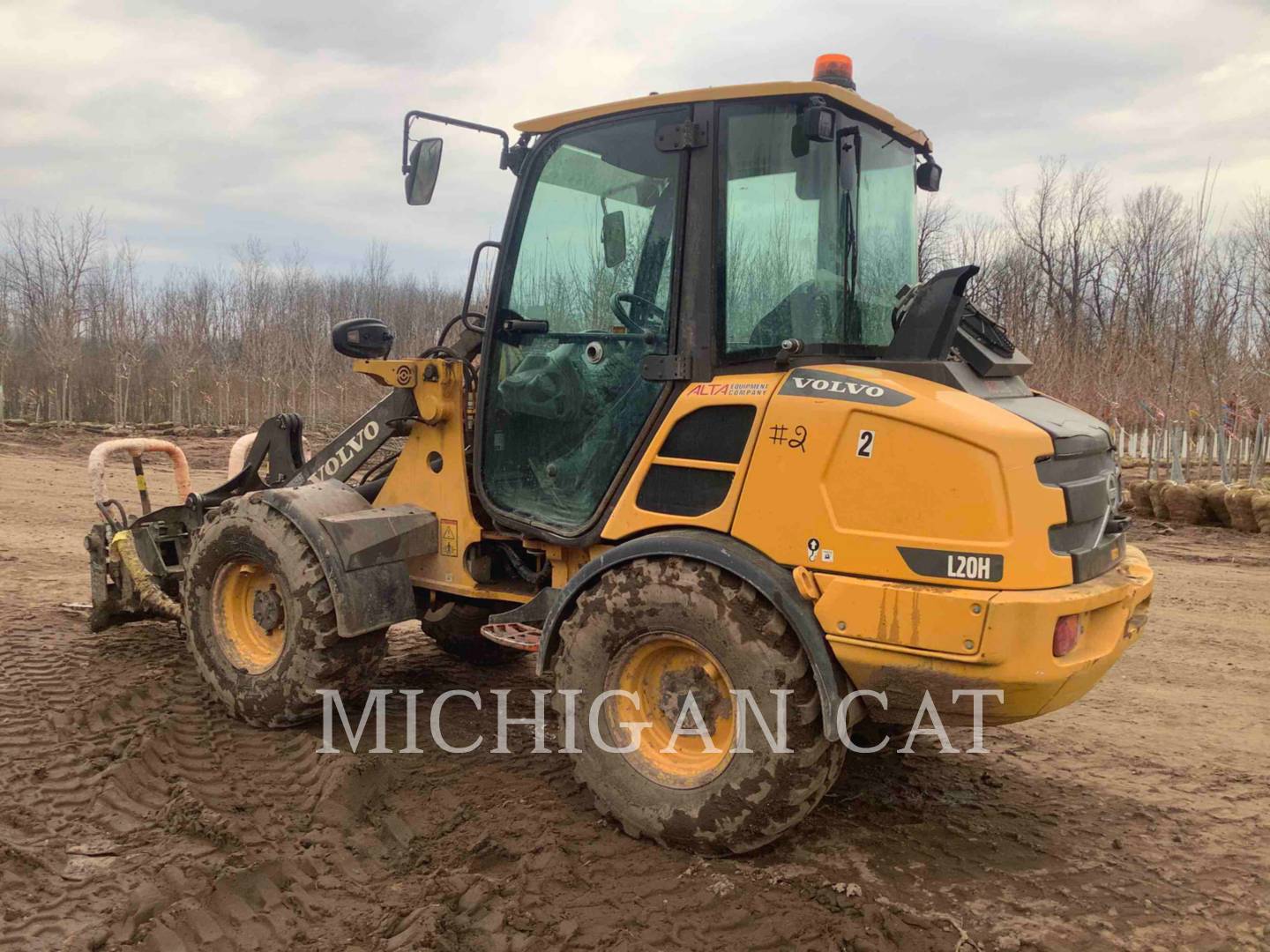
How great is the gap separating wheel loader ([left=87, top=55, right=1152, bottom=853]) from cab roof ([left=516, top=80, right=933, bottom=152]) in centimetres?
1

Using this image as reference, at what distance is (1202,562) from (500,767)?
8946 mm

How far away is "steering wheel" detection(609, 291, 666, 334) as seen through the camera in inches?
148

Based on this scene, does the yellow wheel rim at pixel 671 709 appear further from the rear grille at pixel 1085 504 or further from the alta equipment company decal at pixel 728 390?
the rear grille at pixel 1085 504

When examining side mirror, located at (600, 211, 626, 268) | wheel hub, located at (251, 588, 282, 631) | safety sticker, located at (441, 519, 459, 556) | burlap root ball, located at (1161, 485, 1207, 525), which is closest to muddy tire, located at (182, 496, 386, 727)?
wheel hub, located at (251, 588, 282, 631)

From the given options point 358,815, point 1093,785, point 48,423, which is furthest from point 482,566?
point 48,423

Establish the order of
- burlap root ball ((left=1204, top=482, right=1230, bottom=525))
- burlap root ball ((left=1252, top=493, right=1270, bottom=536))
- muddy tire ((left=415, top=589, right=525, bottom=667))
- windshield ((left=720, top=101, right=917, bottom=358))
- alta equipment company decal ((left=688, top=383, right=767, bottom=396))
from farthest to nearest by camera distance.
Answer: burlap root ball ((left=1204, top=482, right=1230, bottom=525))
burlap root ball ((left=1252, top=493, right=1270, bottom=536))
muddy tire ((left=415, top=589, right=525, bottom=667))
windshield ((left=720, top=101, right=917, bottom=358))
alta equipment company decal ((left=688, top=383, right=767, bottom=396))

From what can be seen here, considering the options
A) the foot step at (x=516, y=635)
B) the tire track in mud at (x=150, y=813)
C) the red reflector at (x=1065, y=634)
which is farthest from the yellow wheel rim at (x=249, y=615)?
the red reflector at (x=1065, y=634)

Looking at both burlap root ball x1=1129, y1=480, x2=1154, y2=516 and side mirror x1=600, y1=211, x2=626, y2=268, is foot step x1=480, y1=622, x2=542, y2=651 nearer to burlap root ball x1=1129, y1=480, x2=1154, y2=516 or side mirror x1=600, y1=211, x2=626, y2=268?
side mirror x1=600, y1=211, x2=626, y2=268

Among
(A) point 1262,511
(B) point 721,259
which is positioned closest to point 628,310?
(B) point 721,259

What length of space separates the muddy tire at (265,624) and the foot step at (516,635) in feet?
2.22

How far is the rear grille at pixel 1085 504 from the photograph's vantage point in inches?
121

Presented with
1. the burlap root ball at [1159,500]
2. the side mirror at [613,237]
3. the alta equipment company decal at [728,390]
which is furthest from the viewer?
the burlap root ball at [1159,500]

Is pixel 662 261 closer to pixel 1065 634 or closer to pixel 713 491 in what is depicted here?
pixel 713 491

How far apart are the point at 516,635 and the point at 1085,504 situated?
2.25m
